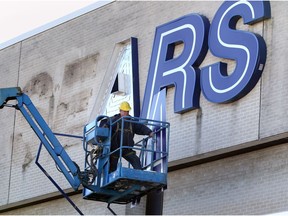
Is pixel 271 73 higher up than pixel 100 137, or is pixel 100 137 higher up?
pixel 271 73

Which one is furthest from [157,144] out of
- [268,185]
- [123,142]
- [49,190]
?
[49,190]

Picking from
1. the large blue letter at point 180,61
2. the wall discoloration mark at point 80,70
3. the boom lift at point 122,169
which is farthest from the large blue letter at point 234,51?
the wall discoloration mark at point 80,70

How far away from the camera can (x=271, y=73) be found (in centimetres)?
2538

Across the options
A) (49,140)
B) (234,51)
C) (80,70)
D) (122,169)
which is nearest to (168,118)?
(234,51)

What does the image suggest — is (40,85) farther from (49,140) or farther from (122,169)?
(122,169)

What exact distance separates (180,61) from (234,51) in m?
1.90

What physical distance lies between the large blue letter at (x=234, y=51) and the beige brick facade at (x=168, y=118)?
0.19 metres

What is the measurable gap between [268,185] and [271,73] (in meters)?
2.56

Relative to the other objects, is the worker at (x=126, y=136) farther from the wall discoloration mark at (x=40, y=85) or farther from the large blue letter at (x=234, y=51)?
the wall discoloration mark at (x=40, y=85)

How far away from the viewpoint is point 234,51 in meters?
26.2

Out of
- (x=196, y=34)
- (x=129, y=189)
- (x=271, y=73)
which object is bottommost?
(x=129, y=189)

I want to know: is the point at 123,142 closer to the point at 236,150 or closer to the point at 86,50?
the point at 236,150

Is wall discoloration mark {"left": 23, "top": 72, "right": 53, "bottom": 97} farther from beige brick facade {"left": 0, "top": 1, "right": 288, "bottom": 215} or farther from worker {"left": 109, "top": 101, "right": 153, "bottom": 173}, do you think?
worker {"left": 109, "top": 101, "right": 153, "bottom": 173}

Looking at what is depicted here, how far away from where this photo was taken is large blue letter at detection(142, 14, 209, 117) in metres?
27.2
